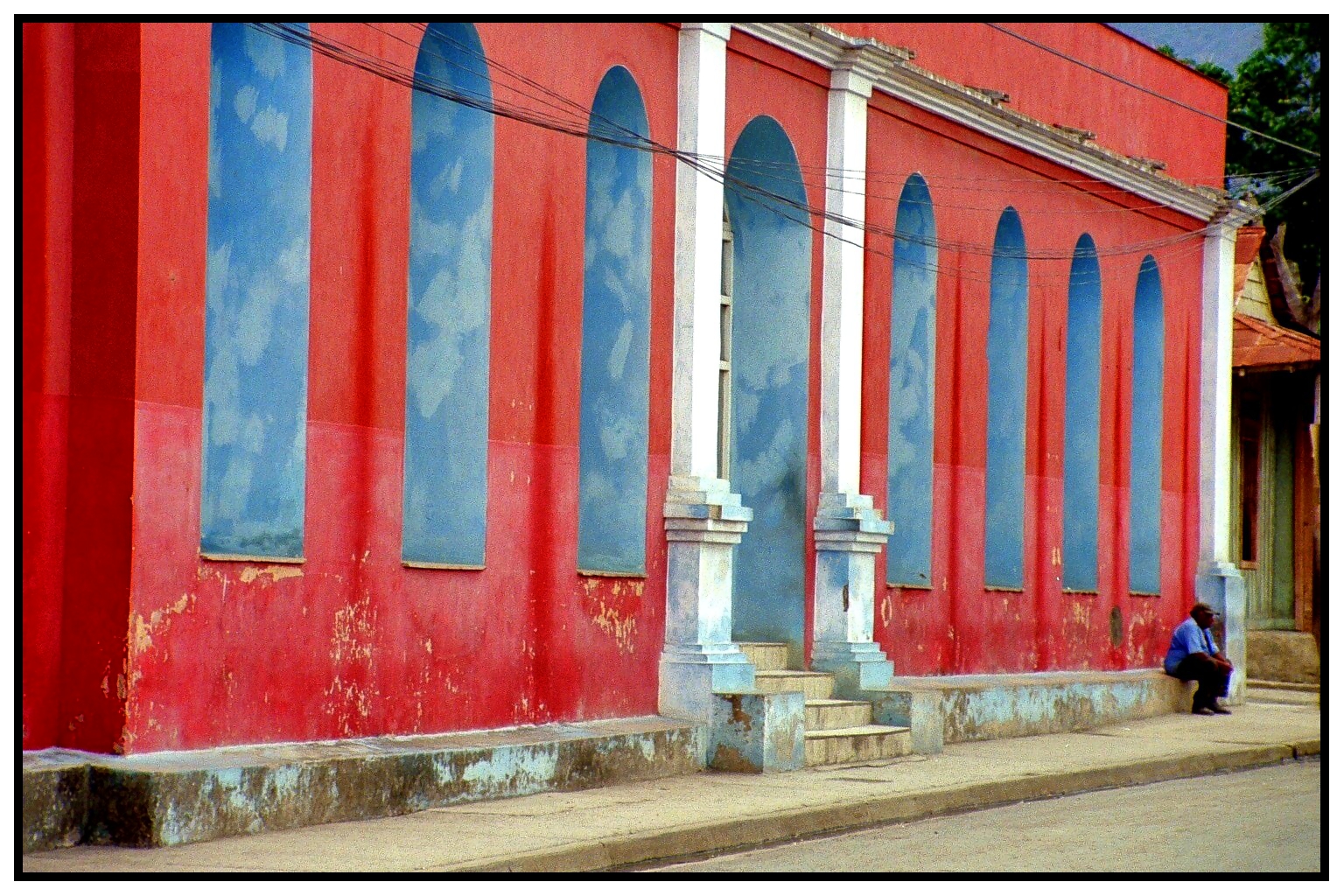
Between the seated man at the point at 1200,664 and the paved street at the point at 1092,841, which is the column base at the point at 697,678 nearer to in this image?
the paved street at the point at 1092,841

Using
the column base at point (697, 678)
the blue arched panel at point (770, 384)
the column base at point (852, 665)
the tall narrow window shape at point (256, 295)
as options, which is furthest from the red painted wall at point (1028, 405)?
the tall narrow window shape at point (256, 295)

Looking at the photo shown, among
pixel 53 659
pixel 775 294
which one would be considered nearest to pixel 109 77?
pixel 53 659

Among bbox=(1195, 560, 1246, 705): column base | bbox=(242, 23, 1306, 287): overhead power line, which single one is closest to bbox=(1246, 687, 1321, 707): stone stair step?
bbox=(1195, 560, 1246, 705): column base

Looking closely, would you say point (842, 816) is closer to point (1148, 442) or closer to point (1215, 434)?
point (1148, 442)

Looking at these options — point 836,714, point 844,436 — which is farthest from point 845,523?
point 836,714

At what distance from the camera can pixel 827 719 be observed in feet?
46.3

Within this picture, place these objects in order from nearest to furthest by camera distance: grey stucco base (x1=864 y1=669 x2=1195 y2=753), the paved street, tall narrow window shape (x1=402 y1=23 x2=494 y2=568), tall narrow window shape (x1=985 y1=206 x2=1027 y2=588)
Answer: the paved street → tall narrow window shape (x1=402 y1=23 x2=494 y2=568) → grey stucco base (x1=864 y1=669 x2=1195 y2=753) → tall narrow window shape (x1=985 y1=206 x2=1027 y2=588)

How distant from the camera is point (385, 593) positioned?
11.1 meters

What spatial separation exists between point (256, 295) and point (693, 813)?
3.53 m

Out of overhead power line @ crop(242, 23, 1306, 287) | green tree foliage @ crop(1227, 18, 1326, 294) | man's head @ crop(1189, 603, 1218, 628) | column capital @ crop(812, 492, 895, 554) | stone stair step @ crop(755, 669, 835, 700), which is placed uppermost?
green tree foliage @ crop(1227, 18, 1326, 294)

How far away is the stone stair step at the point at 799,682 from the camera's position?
14133 mm

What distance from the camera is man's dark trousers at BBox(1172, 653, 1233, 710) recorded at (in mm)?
19516

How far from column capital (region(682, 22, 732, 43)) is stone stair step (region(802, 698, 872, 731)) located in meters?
4.61

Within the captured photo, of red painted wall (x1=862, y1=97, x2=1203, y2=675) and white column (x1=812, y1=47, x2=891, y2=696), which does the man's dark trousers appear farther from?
white column (x1=812, y1=47, x2=891, y2=696)
